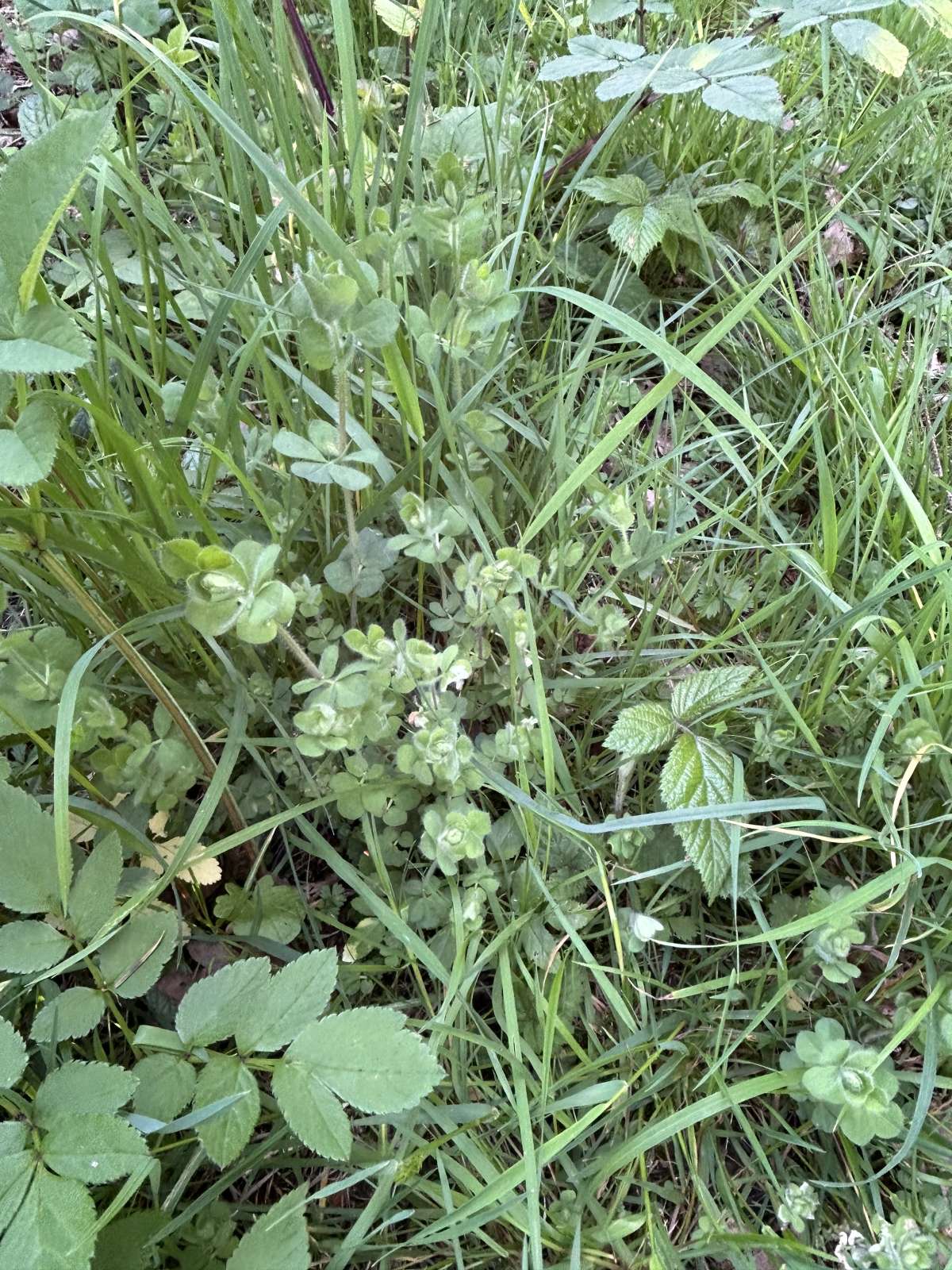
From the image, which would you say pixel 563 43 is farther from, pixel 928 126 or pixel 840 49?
pixel 928 126

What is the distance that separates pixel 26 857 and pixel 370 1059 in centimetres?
49

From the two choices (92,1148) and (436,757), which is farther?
(436,757)

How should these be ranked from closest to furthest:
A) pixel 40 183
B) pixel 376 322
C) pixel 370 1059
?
pixel 40 183
pixel 370 1059
pixel 376 322

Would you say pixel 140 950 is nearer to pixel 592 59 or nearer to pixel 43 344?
pixel 43 344

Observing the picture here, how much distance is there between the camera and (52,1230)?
32.7 inches

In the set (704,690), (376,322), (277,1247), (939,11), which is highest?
(939,11)

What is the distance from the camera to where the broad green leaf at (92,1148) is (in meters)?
0.86

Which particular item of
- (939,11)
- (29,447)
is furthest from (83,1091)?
(939,11)

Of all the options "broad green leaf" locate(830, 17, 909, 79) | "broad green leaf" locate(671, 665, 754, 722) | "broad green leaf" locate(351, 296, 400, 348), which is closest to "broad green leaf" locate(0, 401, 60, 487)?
"broad green leaf" locate(351, 296, 400, 348)

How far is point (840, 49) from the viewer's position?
2.30 meters

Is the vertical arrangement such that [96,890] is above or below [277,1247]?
above

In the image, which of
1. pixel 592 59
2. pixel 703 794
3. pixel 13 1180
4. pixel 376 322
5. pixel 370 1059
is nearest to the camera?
pixel 13 1180

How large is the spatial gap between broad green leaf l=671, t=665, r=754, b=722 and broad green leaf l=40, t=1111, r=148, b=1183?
3.01 ft

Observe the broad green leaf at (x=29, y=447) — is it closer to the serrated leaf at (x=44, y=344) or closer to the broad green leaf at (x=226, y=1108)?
the serrated leaf at (x=44, y=344)
